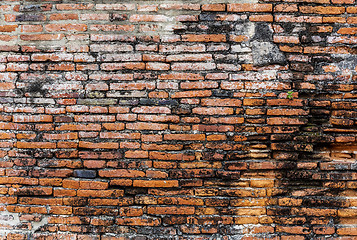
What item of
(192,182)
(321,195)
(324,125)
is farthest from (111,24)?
(321,195)

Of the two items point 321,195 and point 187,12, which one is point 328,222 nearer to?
point 321,195

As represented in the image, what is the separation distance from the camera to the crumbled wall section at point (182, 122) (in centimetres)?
198

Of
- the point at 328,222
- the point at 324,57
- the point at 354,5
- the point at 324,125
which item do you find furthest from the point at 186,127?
the point at 354,5

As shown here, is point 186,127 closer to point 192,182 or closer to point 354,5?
point 192,182

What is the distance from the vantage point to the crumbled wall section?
198 cm

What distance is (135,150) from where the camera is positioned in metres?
2.01

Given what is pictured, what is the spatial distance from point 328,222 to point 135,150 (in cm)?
190

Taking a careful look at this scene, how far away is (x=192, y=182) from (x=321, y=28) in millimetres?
1856

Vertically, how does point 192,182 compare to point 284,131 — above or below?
below

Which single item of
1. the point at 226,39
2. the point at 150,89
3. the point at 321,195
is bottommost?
the point at 321,195

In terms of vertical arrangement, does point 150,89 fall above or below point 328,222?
above

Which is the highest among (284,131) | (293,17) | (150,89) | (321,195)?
(293,17)

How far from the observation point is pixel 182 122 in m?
2.01

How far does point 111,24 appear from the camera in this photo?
2.01 metres
